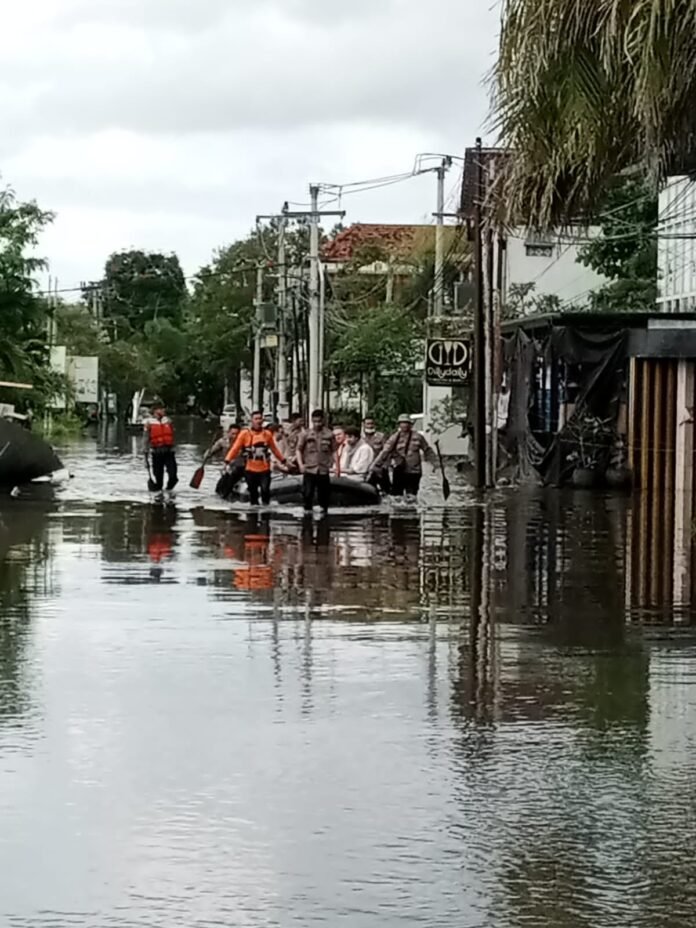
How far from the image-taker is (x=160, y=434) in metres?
31.0

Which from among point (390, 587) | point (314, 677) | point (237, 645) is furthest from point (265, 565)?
point (314, 677)

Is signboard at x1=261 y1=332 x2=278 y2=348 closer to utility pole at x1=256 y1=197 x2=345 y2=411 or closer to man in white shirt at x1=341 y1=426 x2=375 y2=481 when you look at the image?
utility pole at x1=256 y1=197 x2=345 y2=411

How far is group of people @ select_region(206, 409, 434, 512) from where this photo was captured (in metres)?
26.0

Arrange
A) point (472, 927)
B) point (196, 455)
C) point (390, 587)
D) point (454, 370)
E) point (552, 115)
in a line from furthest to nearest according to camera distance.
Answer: point (196, 455) → point (454, 370) → point (390, 587) → point (552, 115) → point (472, 927)

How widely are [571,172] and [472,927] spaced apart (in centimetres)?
627

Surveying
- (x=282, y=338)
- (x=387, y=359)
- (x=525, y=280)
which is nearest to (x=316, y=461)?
(x=387, y=359)

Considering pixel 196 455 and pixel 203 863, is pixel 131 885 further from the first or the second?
pixel 196 455

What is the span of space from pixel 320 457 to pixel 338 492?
2076 mm

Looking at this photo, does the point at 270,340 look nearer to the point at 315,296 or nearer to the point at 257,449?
the point at 315,296

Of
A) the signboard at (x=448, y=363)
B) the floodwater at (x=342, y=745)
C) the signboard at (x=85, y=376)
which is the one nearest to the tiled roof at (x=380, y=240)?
the signboard at (x=85, y=376)

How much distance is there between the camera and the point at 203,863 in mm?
7043

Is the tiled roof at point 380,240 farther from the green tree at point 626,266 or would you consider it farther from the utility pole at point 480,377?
the utility pole at point 480,377

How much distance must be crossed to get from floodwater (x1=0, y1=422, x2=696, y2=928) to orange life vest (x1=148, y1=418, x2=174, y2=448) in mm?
12296

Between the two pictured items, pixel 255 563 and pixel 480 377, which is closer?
pixel 255 563
